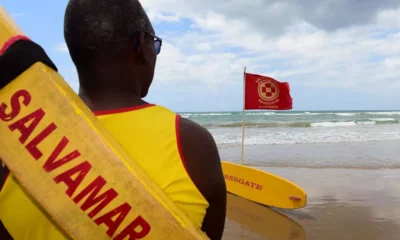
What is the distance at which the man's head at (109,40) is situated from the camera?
1.02 metres

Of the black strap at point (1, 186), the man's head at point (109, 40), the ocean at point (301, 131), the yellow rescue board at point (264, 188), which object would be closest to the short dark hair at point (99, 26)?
the man's head at point (109, 40)

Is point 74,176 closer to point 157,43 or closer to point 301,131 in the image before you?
point 157,43

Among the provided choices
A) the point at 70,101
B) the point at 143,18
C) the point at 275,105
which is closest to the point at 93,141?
the point at 70,101

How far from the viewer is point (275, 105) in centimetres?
729

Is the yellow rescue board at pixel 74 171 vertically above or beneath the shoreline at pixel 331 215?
above

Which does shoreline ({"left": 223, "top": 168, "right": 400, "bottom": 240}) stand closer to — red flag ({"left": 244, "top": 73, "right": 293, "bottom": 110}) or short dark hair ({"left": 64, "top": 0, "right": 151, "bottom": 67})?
red flag ({"left": 244, "top": 73, "right": 293, "bottom": 110})

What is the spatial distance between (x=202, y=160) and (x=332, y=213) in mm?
5096

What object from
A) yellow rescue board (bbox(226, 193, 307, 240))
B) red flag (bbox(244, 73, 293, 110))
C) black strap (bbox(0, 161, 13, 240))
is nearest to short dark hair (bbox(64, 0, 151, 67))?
black strap (bbox(0, 161, 13, 240))

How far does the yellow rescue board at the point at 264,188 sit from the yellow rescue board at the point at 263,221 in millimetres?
138

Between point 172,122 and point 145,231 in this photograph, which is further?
point 172,122

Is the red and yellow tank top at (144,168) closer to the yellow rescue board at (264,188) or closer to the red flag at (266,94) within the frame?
the yellow rescue board at (264,188)

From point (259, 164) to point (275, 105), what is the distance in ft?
11.1

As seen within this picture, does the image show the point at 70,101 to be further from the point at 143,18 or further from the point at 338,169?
the point at 338,169

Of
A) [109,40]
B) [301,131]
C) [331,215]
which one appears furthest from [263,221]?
[301,131]
